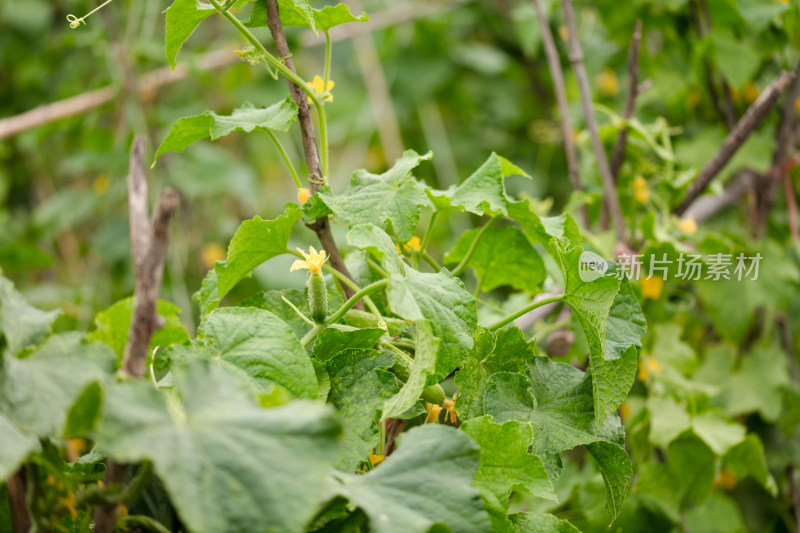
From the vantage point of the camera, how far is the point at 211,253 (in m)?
1.71

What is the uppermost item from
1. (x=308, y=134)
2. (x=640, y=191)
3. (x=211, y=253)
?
(x=308, y=134)

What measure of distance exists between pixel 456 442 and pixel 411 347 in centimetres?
12

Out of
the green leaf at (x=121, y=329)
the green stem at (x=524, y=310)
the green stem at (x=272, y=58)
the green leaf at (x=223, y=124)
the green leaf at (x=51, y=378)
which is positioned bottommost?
the green stem at (x=524, y=310)

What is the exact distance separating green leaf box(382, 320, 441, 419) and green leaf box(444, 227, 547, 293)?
0.21m

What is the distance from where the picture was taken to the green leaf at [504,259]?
568 mm

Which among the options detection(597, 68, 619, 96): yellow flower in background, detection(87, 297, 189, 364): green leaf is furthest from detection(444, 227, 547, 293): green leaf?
detection(597, 68, 619, 96): yellow flower in background

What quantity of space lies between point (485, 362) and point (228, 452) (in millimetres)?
223

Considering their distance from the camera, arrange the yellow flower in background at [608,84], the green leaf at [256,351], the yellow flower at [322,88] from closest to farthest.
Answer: the green leaf at [256,351] < the yellow flower at [322,88] < the yellow flower in background at [608,84]

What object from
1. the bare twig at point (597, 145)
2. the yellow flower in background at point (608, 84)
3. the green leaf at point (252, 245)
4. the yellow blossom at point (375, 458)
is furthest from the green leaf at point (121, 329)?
the yellow flower in background at point (608, 84)

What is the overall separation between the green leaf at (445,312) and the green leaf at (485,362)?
4cm

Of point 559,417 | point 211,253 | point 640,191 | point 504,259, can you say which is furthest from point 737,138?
point 211,253

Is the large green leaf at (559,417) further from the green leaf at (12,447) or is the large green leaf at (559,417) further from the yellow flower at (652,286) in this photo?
the yellow flower at (652,286)

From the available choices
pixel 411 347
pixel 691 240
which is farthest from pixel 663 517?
pixel 411 347

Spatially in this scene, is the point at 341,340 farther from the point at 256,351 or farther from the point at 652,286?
the point at 652,286
